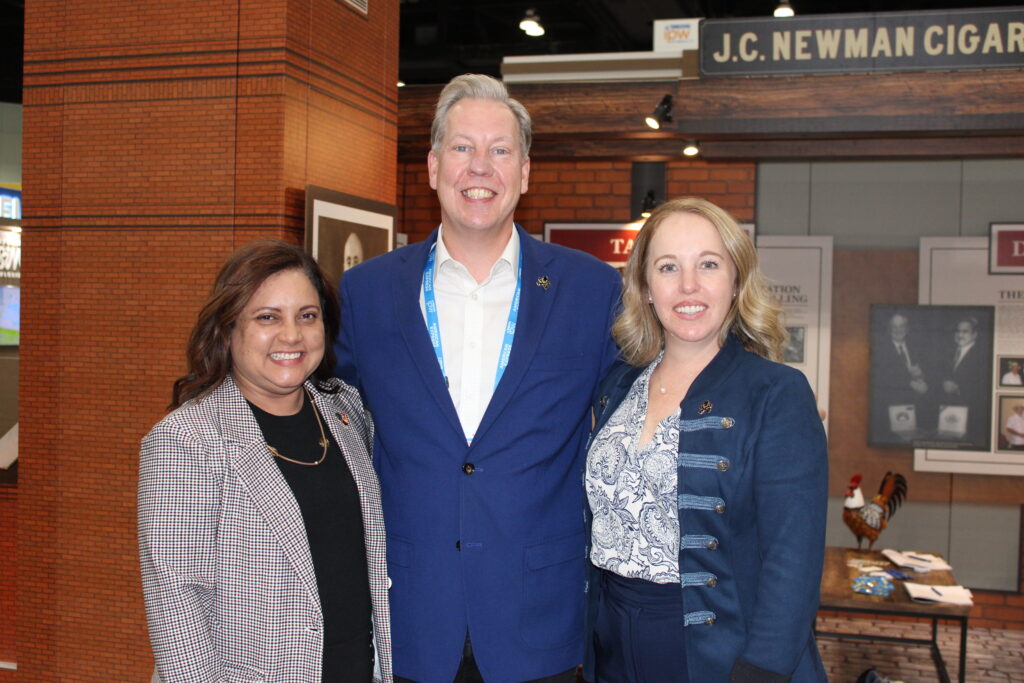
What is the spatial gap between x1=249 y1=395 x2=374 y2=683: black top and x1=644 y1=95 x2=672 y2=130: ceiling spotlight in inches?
164

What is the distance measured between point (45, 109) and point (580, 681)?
13.1 ft

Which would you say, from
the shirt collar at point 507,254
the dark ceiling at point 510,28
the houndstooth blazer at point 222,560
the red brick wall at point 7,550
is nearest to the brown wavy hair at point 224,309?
the houndstooth blazer at point 222,560

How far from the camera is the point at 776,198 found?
688 centimetres

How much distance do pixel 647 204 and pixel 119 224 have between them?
388cm

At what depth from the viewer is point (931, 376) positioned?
648 centimetres

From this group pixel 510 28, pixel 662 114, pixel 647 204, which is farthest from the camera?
pixel 510 28

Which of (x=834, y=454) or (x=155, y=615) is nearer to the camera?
(x=155, y=615)

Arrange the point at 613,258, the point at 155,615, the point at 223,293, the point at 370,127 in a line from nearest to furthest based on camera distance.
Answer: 1. the point at 155,615
2. the point at 223,293
3. the point at 370,127
4. the point at 613,258

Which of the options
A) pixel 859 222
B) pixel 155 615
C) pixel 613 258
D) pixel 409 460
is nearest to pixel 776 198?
pixel 859 222

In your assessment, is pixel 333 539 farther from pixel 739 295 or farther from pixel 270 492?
pixel 739 295

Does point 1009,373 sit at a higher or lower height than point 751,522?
higher

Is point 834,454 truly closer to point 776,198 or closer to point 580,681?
point 776,198

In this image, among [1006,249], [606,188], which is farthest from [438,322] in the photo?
[1006,249]

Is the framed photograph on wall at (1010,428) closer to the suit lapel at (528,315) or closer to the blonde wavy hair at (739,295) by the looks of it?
the blonde wavy hair at (739,295)
